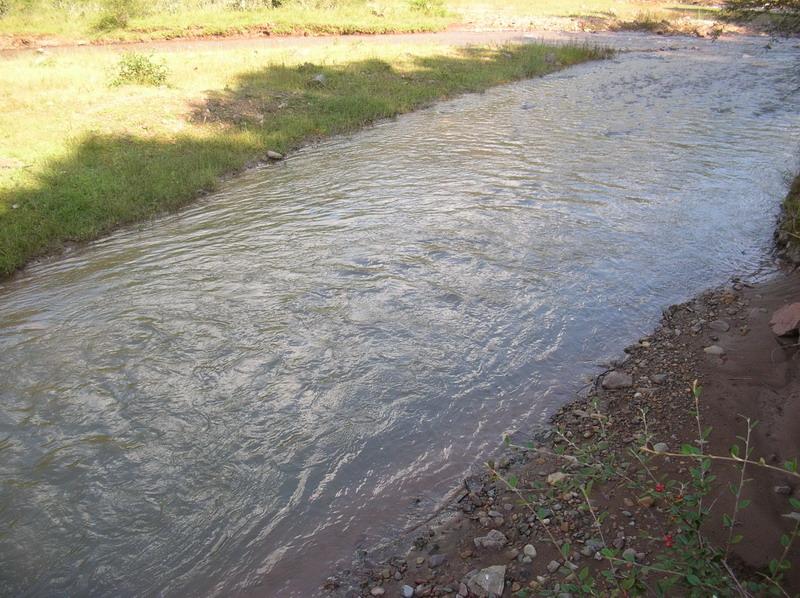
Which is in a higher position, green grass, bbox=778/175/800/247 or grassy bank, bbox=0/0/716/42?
grassy bank, bbox=0/0/716/42

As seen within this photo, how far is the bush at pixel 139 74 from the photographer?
16500 mm

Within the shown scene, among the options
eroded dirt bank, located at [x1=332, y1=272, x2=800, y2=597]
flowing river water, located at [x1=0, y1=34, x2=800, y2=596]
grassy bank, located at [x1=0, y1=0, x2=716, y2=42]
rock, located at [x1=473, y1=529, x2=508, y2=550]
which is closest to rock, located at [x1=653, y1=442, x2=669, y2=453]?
eroded dirt bank, located at [x1=332, y1=272, x2=800, y2=597]

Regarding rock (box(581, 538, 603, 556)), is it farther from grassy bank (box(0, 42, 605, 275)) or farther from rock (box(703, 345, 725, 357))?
grassy bank (box(0, 42, 605, 275))

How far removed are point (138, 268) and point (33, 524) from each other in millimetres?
4767

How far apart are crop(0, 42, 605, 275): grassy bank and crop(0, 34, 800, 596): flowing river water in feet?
2.98

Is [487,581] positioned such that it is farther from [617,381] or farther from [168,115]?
[168,115]

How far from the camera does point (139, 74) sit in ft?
54.4

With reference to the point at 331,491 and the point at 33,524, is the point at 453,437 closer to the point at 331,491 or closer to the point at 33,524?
the point at 331,491

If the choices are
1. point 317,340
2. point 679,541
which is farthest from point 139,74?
point 679,541

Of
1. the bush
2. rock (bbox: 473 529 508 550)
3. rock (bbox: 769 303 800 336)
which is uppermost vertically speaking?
the bush

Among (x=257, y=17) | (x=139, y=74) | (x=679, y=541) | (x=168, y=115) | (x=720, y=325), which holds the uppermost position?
(x=257, y=17)

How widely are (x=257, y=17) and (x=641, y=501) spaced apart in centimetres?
3261

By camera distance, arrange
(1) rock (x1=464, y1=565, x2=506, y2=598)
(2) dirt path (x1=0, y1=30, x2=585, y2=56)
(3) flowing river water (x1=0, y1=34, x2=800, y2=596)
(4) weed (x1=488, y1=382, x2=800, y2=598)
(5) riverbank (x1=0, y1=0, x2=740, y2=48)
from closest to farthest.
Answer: (4) weed (x1=488, y1=382, x2=800, y2=598), (1) rock (x1=464, y1=565, x2=506, y2=598), (3) flowing river water (x1=0, y1=34, x2=800, y2=596), (2) dirt path (x1=0, y1=30, x2=585, y2=56), (5) riverbank (x1=0, y1=0, x2=740, y2=48)

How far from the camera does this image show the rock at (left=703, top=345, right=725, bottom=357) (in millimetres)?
5629
